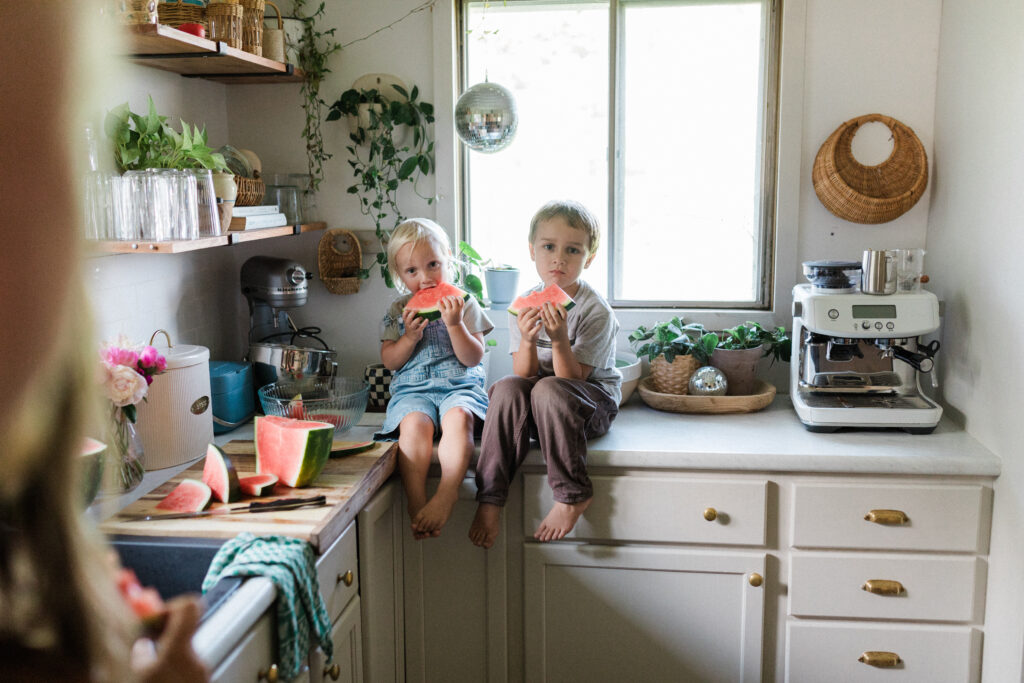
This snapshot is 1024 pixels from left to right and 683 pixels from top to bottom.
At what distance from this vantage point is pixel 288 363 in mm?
2516

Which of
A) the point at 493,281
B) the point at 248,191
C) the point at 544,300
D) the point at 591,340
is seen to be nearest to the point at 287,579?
the point at 544,300

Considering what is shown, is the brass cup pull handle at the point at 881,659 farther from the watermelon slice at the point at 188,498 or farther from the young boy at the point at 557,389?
the watermelon slice at the point at 188,498

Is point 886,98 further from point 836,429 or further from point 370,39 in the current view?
point 370,39

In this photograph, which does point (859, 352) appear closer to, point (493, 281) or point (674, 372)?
point (674, 372)

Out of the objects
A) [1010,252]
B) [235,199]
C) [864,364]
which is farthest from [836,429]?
[235,199]

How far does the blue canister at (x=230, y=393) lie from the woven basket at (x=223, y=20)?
87cm

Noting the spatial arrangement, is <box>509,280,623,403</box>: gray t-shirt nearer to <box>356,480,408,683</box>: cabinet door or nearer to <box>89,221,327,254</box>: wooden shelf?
<box>356,480,408,683</box>: cabinet door

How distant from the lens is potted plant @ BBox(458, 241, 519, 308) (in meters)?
2.71

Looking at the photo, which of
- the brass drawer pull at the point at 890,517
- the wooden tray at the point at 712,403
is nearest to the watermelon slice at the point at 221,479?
the wooden tray at the point at 712,403

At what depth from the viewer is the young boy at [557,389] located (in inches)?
84.5

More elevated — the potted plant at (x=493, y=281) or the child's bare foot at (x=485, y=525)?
the potted plant at (x=493, y=281)

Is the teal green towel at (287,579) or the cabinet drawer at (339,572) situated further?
Result: the cabinet drawer at (339,572)

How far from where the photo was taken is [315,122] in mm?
2801

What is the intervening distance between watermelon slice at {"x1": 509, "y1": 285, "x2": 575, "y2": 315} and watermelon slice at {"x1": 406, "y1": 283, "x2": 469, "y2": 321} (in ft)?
0.54
